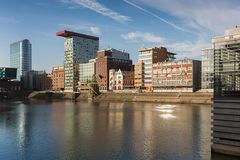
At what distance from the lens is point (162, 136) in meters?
53.9

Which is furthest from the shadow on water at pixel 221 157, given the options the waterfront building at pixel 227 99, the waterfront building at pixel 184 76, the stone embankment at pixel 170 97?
the waterfront building at pixel 184 76

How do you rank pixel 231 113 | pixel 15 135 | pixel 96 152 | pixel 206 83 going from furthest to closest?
pixel 206 83 → pixel 15 135 → pixel 96 152 → pixel 231 113

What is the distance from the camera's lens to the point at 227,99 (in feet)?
107

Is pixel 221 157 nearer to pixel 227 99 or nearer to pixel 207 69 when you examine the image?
pixel 227 99

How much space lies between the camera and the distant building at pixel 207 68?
179750mm

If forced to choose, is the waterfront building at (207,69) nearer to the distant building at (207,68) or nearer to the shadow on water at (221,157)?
the distant building at (207,68)

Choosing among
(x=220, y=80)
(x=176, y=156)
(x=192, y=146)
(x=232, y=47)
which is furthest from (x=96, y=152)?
(x=232, y=47)

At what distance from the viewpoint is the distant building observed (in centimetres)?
17975

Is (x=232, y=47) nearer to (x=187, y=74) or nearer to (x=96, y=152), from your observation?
(x=96, y=152)

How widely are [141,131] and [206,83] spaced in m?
129

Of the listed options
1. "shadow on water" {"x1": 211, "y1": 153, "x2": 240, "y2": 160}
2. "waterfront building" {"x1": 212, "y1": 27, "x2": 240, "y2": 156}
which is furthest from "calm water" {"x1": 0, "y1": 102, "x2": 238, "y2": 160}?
"waterfront building" {"x1": 212, "y1": 27, "x2": 240, "y2": 156}

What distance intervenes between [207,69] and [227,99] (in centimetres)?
15555

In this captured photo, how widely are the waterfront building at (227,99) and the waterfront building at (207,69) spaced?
147472 millimetres

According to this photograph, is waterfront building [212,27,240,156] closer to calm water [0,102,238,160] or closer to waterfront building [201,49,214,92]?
calm water [0,102,238,160]
